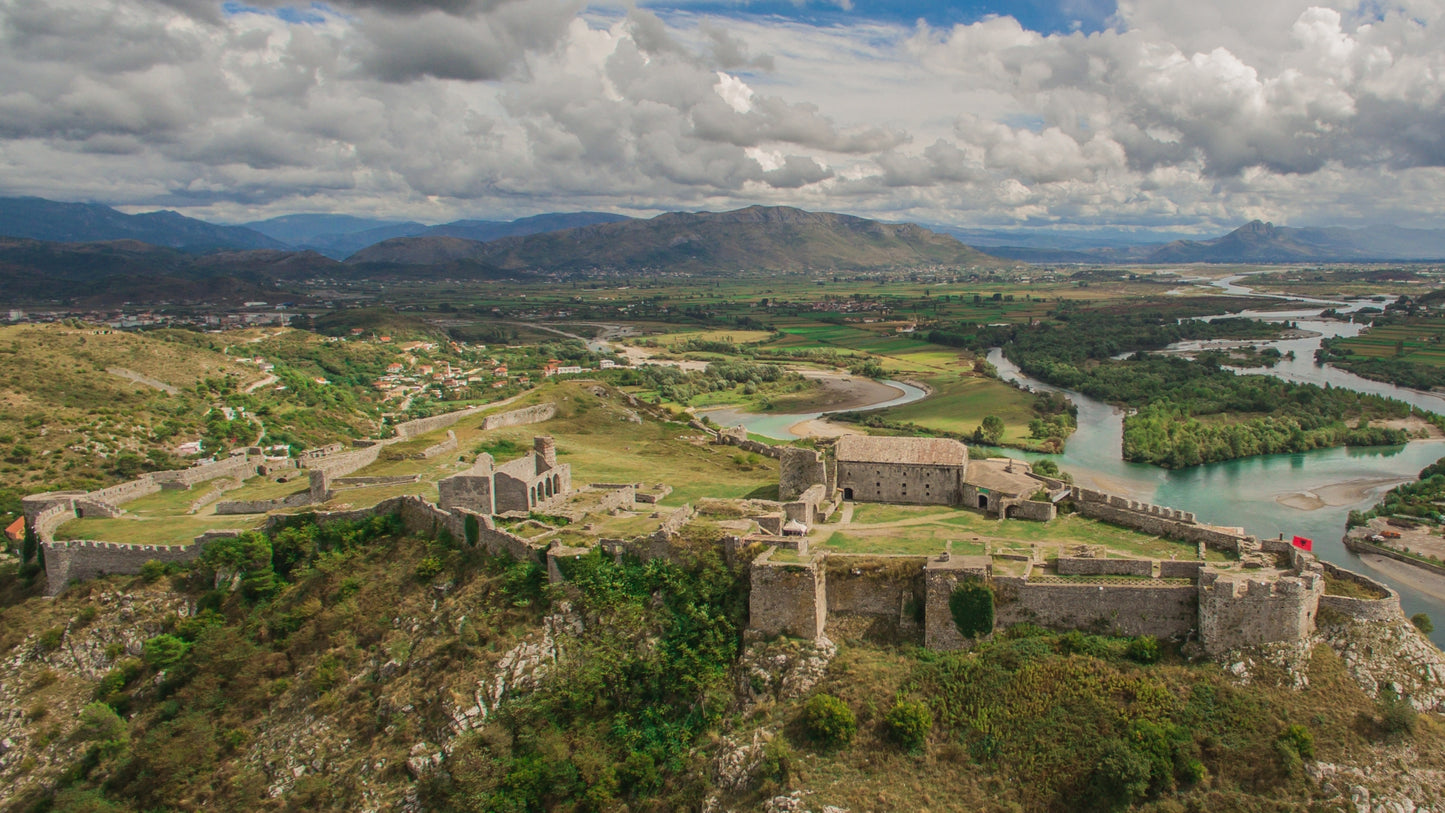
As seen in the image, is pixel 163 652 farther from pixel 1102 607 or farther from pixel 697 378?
pixel 697 378

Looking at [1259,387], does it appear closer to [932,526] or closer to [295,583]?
[932,526]

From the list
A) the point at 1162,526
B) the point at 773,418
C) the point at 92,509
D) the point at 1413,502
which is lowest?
the point at 1413,502

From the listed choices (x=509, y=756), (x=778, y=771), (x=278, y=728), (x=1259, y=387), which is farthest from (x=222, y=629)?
(x=1259, y=387)

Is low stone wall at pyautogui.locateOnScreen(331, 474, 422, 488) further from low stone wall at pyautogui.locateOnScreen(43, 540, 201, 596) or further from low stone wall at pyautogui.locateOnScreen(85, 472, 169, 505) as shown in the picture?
low stone wall at pyautogui.locateOnScreen(85, 472, 169, 505)

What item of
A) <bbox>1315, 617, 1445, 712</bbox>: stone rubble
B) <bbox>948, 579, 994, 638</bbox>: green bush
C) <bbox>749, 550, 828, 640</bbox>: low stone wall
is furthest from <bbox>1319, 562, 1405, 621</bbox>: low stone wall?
<bbox>749, 550, 828, 640</bbox>: low stone wall

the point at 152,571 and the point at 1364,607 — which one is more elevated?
the point at 1364,607

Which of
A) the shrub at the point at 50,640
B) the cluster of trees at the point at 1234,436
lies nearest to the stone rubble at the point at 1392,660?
the shrub at the point at 50,640

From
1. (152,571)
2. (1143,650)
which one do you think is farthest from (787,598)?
(152,571)
